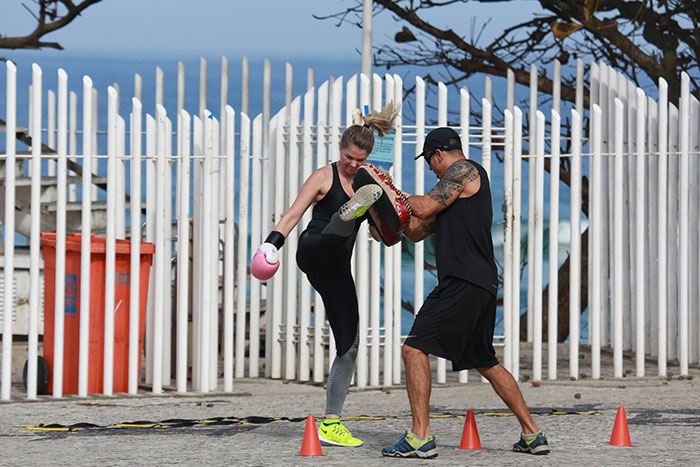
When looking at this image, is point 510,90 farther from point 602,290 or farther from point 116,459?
point 116,459

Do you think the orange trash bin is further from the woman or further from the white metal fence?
the woman

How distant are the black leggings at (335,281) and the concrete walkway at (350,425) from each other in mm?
698

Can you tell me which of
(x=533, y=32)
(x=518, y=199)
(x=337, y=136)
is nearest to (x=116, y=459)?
(x=337, y=136)

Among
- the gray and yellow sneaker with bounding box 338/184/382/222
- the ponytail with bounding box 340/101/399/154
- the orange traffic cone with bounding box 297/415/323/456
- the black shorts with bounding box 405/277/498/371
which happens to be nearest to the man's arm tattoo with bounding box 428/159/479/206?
the gray and yellow sneaker with bounding box 338/184/382/222

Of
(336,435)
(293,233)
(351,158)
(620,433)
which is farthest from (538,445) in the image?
(293,233)

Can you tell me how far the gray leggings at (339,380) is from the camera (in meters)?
6.68

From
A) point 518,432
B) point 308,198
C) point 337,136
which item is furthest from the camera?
point 337,136

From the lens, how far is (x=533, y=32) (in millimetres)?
15984

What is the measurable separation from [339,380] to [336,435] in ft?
1.06

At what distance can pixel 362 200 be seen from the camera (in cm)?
611

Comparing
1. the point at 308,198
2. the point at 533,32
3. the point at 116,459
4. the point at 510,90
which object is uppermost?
the point at 533,32

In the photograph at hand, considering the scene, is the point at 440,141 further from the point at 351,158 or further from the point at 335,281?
the point at 335,281

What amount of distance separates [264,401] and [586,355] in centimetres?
486

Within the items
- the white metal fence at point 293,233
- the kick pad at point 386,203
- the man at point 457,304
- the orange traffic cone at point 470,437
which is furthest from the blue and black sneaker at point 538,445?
the white metal fence at point 293,233
